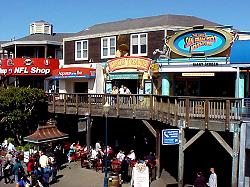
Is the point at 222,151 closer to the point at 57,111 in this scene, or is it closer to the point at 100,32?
the point at 57,111

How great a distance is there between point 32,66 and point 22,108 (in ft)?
25.6

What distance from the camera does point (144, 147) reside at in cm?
2898

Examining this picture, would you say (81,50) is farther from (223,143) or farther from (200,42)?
(223,143)

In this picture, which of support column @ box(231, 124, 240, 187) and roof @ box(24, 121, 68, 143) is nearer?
support column @ box(231, 124, 240, 187)

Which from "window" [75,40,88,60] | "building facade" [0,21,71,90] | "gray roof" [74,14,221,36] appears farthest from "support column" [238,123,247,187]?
"building facade" [0,21,71,90]

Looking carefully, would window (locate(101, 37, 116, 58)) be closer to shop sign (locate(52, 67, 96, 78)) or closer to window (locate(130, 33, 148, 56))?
shop sign (locate(52, 67, 96, 78))

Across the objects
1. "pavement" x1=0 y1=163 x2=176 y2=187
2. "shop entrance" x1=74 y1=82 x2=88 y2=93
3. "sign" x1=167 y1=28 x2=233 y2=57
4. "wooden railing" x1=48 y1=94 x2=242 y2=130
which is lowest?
"pavement" x1=0 y1=163 x2=176 y2=187

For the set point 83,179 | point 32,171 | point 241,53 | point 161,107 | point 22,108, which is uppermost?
point 241,53

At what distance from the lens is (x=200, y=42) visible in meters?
23.4

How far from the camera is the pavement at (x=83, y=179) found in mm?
20719

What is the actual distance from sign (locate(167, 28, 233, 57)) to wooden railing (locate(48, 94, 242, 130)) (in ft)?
12.9

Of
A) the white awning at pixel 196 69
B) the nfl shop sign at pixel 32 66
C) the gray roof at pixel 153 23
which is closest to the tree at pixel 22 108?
the nfl shop sign at pixel 32 66

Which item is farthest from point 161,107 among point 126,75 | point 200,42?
point 126,75

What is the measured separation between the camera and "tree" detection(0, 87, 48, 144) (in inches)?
1089
